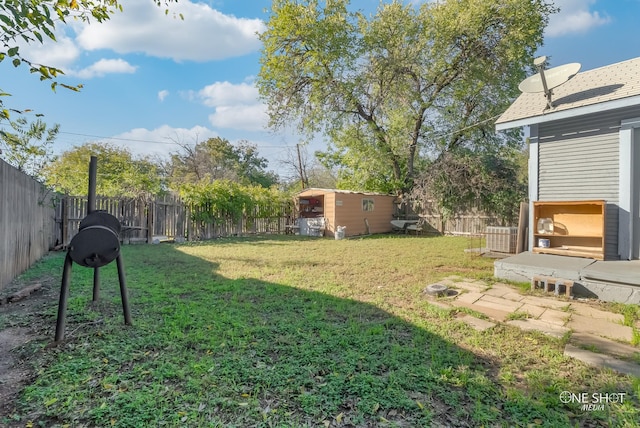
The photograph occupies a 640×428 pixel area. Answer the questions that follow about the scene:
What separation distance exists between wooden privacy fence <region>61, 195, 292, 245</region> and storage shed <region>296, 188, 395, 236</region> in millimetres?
2910

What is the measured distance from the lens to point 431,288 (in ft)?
14.6

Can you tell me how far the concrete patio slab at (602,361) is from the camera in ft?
7.77

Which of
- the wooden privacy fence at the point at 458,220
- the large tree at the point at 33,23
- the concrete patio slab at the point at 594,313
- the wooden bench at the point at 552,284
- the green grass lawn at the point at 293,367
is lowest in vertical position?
the green grass lawn at the point at 293,367

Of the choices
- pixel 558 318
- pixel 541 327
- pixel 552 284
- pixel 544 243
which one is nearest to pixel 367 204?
pixel 544 243

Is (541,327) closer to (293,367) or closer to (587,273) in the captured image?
(587,273)

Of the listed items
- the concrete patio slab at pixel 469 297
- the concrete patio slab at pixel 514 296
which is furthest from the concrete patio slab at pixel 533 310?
the concrete patio slab at pixel 469 297

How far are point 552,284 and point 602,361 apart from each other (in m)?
2.31

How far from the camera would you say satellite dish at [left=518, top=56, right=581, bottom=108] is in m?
5.67

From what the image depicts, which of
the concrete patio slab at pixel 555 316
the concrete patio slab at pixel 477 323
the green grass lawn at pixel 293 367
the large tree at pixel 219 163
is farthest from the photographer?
the large tree at pixel 219 163

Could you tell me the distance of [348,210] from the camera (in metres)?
13.6

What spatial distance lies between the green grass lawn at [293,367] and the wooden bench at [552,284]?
184 cm

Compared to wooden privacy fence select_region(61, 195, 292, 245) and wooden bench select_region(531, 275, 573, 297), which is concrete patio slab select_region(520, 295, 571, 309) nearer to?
wooden bench select_region(531, 275, 573, 297)

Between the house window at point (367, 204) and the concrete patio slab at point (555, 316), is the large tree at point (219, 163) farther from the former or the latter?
the concrete patio slab at point (555, 316)

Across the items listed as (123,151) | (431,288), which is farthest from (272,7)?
(431,288)
